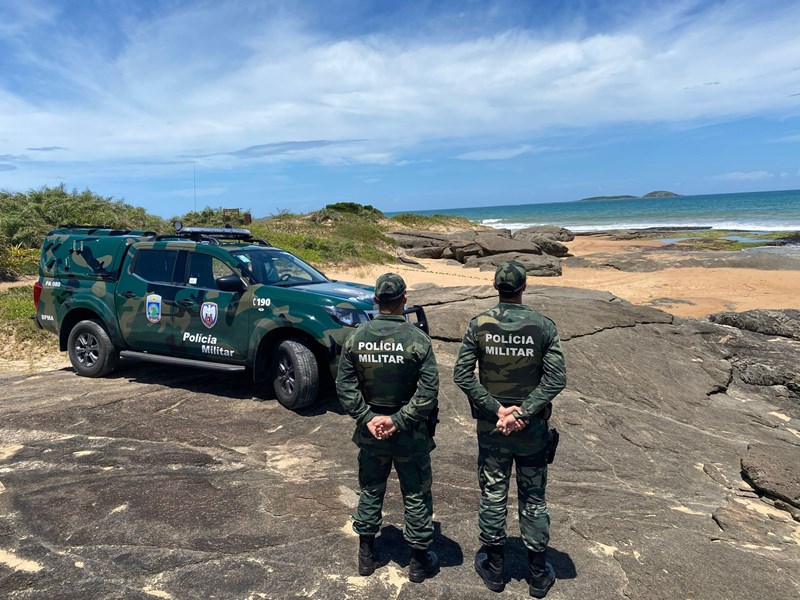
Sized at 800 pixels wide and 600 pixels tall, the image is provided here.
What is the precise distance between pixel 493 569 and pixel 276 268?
4941mm

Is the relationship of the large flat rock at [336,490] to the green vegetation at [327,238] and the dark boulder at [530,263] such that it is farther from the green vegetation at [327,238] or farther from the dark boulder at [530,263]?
the dark boulder at [530,263]

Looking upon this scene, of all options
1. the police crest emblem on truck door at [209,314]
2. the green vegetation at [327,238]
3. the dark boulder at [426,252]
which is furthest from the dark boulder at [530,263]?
the police crest emblem on truck door at [209,314]

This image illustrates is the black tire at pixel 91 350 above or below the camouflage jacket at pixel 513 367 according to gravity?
below

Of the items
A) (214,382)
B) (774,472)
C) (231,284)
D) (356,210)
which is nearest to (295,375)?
(231,284)

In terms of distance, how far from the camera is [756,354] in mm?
9195

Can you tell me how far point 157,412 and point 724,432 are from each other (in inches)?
255

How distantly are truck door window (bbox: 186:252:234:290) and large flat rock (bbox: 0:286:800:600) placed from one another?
1363mm

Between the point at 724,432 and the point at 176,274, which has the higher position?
the point at 176,274

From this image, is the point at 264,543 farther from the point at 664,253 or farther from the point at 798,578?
the point at 664,253

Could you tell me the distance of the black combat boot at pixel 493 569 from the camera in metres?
3.35

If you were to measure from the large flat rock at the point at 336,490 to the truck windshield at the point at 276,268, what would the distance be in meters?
1.46

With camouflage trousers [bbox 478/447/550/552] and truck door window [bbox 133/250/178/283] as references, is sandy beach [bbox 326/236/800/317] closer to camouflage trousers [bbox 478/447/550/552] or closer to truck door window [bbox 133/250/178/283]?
truck door window [bbox 133/250/178/283]

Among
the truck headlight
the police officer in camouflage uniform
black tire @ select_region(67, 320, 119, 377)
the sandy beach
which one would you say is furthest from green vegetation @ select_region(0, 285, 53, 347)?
the police officer in camouflage uniform

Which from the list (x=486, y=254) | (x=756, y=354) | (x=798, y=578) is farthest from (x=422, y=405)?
(x=486, y=254)
